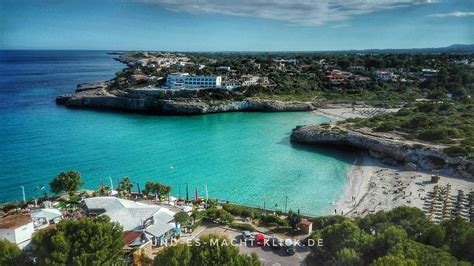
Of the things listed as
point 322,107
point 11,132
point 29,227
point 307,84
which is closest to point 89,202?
Answer: point 29,227

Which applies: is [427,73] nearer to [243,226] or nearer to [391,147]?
[391,147]

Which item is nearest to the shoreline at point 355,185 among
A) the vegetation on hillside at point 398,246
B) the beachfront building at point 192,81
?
the vegetation on hillside at point 398,246

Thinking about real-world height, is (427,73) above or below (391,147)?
above

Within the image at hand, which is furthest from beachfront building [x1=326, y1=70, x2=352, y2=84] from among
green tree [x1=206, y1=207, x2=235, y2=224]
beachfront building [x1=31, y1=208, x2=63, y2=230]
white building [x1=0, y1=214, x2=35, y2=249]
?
white building [x1=0, y1=214, x2=35, y2=249]

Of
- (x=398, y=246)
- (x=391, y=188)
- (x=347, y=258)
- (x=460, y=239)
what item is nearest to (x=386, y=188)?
(x=391, y=188)

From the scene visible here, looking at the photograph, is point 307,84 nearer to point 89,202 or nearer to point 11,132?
point 11,132

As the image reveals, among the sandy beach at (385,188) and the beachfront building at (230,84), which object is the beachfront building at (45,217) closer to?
the sandy beach at (385,188)
